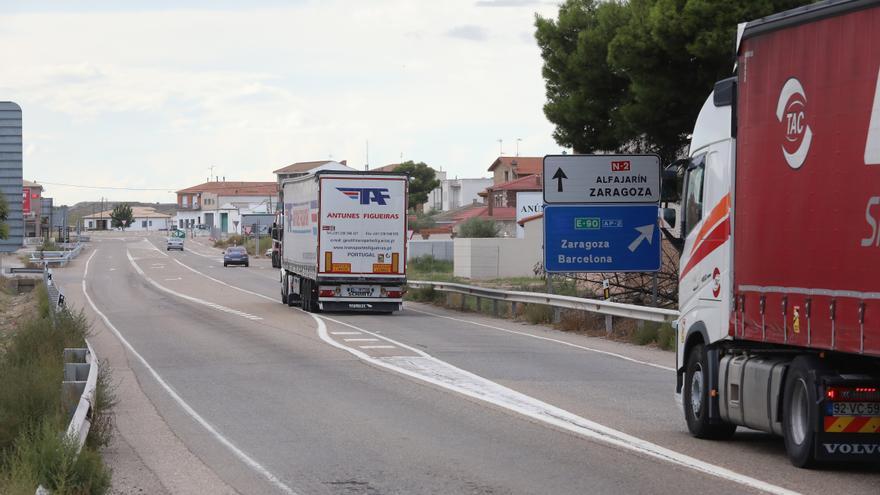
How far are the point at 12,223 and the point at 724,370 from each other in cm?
1868

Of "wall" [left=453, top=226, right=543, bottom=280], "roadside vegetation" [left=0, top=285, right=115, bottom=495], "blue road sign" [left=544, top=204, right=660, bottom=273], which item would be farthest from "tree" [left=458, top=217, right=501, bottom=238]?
"roadside vegetation" [left=0, top=285, right=115, bottom=495]

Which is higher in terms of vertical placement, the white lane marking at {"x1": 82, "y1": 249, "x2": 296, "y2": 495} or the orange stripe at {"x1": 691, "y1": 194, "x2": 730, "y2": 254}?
the orange stripe at {"x1": 691, "y1": 194, "x2": 730, "y2": 254}

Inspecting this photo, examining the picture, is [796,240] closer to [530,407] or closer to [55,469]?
[530,407]

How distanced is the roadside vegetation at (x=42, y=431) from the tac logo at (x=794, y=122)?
617 cm

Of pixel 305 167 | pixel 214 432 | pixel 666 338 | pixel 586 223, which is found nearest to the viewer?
pixel 214 432

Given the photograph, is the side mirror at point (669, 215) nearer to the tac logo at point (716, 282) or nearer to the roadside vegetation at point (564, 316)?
the tac logo at point (716, 282)

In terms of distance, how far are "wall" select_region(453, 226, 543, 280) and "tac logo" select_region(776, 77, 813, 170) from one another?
177 ft

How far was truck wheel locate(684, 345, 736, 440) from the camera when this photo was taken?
1254 cm

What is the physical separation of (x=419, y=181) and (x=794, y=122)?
12420 centimetres

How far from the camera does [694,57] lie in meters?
29.1

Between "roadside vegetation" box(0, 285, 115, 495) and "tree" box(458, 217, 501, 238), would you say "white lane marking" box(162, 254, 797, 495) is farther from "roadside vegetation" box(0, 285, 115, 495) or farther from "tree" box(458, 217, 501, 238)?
"tree" box(458, 217, 501, 238)

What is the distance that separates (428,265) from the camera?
77562mm

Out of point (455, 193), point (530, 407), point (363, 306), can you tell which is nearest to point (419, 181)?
point (455, 193)

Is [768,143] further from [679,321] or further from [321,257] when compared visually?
[321,257]
